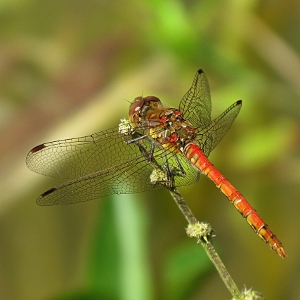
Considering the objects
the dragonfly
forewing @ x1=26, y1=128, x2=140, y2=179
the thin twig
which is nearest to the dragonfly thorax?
the dragonfly

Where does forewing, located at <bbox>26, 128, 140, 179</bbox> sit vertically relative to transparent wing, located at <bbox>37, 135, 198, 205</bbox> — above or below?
above

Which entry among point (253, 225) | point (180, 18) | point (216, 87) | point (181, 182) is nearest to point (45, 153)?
point (181, 182)

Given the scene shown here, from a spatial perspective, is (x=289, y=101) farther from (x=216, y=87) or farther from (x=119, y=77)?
(x=119, y=77)

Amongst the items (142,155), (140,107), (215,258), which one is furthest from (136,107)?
(215,258)

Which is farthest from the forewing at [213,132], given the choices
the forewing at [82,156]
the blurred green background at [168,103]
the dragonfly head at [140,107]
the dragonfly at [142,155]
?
the blurred green background at [168,103]

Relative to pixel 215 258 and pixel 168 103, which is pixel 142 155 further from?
pixel 168 103

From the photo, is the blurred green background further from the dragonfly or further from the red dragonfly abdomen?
the red dragonfly abdomen
